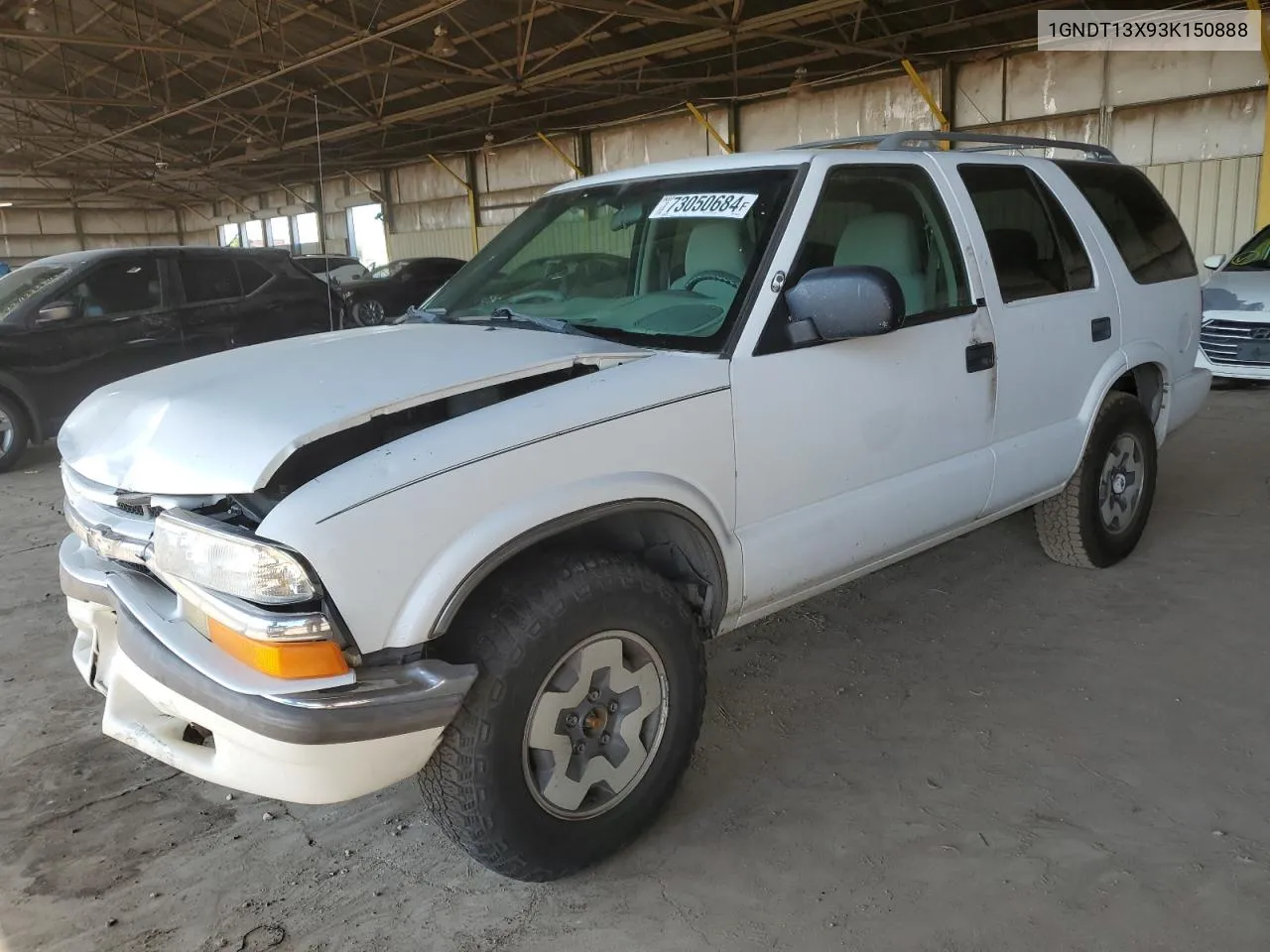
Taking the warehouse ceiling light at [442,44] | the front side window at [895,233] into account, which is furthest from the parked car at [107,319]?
the warehouse ceiling light at [442,44]

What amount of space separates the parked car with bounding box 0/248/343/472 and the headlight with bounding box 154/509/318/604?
18.6ft

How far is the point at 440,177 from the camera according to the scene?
25.2 m

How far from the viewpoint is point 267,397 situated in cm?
236

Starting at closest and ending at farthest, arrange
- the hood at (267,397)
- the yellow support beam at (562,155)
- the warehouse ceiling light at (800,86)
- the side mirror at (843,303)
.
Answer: the hood at (267,397), the side mirror at (843,303), the warehouse ceiling light at (800,86), the yellow support beam at (562,155)

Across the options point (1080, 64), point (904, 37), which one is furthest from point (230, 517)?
point (1080, 64)

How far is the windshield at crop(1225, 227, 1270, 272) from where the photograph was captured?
8922 mm

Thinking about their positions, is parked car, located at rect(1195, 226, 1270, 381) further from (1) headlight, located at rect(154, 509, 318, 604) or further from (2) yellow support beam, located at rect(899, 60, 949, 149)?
(1) headlight, located at rect(154, 509, 318, 604)

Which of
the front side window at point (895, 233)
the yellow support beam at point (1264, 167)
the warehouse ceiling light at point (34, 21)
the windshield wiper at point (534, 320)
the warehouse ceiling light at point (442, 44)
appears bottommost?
the windshield wiper at point (534, 320)

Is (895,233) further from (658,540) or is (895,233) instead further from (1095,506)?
(1095,506)

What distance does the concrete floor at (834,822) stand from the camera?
89.8 inches

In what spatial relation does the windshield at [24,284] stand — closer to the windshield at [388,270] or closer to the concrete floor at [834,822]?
the concrete floor at [834,822]

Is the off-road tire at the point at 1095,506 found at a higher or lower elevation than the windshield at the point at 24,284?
lower

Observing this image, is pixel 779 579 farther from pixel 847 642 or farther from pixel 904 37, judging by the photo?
pixel 904 37

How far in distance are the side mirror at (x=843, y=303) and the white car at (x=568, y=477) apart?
11 mm
